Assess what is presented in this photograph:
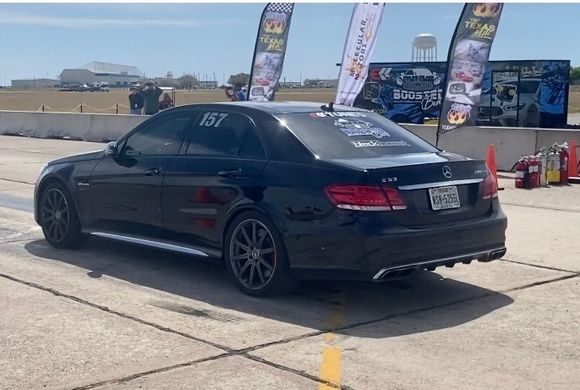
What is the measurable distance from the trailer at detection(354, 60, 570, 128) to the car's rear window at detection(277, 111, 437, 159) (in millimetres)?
16218

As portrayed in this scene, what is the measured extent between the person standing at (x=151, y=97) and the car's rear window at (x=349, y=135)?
65.6 feet

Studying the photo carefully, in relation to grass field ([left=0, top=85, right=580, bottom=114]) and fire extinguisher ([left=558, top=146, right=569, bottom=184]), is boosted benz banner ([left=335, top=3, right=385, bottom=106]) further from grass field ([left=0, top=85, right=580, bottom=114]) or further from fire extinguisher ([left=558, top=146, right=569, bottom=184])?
grass field ([left=0, top=85, right=580, bottom=114])

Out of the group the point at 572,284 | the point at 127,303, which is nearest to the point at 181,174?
the point at 127,303

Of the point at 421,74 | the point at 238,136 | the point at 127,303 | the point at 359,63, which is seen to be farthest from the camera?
the point at 421,74

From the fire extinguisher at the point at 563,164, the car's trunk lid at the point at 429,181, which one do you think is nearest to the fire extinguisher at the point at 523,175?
the fire extinguisher at the point at 563,164

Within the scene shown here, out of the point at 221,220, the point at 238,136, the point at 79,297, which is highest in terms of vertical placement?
the point at 238,136

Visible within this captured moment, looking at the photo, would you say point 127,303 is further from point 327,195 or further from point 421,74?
point 421,74

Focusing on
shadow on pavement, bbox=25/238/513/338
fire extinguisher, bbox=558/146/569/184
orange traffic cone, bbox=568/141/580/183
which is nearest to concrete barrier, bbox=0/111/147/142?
orange traffic cone, bbox=568/141/580/183

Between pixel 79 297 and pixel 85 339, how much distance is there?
3.81 feet

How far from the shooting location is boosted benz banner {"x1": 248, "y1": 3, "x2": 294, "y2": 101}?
22812mm

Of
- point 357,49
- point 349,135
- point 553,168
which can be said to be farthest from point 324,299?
point 357,49

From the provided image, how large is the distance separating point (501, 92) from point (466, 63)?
8.20 metres

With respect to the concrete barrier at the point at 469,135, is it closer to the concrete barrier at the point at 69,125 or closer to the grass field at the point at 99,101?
the concrete barrier at the point at 69,125

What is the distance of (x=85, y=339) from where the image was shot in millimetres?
5777
